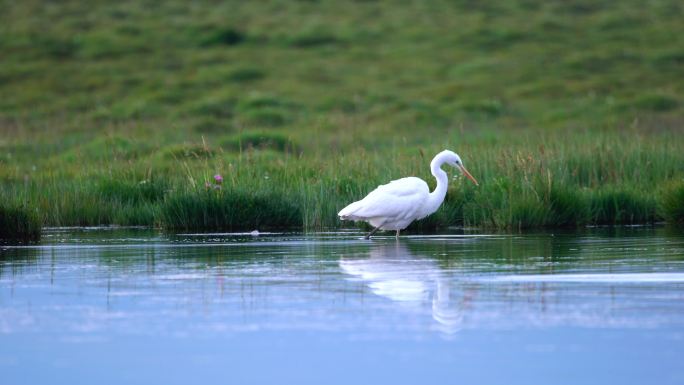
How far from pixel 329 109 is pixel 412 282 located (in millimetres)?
24200

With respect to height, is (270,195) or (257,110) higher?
(257,110)

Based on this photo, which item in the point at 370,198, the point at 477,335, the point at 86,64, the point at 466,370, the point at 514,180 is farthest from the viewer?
the point at 86,64

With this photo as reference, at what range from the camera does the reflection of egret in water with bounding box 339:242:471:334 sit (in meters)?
7.44

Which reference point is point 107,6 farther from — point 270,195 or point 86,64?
point 270,195

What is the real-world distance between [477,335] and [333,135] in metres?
19.8

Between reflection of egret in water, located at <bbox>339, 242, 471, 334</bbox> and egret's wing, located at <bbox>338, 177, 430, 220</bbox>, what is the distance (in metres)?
1.42

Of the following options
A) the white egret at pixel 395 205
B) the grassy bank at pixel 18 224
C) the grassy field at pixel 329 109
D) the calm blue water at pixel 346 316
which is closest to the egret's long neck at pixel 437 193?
the white egret at pixel 395 205

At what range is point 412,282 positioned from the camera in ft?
28.6

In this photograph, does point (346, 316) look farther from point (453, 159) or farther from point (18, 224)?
point (453, 159)

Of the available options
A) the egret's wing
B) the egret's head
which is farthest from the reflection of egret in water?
the egret's head

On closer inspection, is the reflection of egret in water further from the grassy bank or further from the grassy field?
the grassy bank

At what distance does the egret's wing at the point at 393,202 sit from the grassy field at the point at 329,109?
1.25m

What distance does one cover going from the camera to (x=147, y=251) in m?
11.3

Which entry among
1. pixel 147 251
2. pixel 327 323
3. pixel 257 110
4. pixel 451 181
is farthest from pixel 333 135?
pixel 327 323
